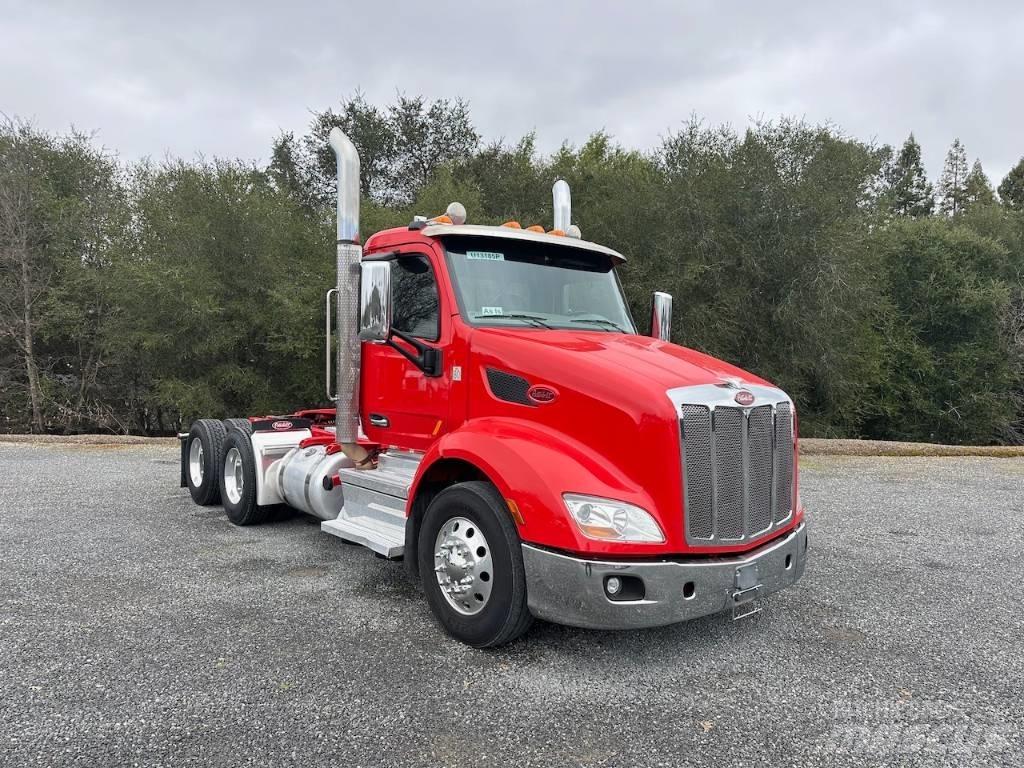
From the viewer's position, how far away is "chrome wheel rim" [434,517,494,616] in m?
3.82

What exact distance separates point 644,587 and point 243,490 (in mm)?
4408

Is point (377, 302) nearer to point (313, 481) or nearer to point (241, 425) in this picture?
point (313, 481)

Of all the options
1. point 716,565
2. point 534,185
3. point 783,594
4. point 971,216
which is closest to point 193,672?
point 716,565

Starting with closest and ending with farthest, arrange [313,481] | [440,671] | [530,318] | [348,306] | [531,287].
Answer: [440,671] → [530,318] → [531,287] → [348,306] → [313,481]

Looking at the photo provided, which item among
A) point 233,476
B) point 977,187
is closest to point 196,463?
point 233,476

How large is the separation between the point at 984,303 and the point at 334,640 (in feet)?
82.5

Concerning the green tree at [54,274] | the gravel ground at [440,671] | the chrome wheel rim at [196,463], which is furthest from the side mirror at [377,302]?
the green tree at [54,274]

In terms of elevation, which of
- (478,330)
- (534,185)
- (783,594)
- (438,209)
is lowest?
(783,594)

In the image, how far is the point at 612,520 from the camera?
344 cm

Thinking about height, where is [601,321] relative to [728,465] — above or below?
above

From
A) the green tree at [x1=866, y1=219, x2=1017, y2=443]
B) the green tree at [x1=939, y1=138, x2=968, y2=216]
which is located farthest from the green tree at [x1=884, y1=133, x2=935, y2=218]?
the green tree at [x1=866, y1=219, x2=1017, y2=443]

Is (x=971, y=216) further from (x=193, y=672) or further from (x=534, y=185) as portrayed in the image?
(x=193, y=672)

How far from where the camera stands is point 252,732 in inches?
117

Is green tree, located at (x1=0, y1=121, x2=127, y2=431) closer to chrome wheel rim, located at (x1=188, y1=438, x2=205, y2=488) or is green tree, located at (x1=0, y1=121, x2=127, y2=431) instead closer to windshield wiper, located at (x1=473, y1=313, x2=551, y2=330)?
chrome wheel rim, located at (x1=188, y1=438, x2=205, y2=488)
